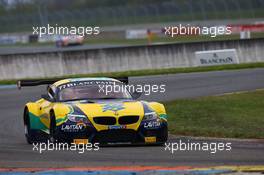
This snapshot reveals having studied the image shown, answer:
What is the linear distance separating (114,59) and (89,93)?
1801 cm

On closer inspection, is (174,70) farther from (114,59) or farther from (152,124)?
(152,124)

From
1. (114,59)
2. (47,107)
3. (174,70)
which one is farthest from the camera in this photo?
(114,59)

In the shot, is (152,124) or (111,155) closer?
(111,155)

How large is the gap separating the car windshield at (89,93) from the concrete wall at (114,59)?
54.1ft

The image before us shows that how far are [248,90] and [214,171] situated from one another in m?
14.1

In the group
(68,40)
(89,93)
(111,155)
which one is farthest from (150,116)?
(68,40)

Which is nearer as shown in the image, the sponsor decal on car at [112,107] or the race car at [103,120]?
the race car at [103,120]

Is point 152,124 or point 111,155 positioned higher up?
point 152,124

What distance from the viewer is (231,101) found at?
20.0m

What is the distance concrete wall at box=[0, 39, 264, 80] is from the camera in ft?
101

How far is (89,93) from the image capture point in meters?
14.2

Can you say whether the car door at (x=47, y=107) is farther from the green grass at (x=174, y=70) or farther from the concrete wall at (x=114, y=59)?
the concrete wall at (x=114, y=59)

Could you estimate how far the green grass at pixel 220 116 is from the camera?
15.1 meters

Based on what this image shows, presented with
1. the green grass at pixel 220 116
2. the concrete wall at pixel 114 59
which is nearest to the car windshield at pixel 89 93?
the green grass at pixel 220 116
